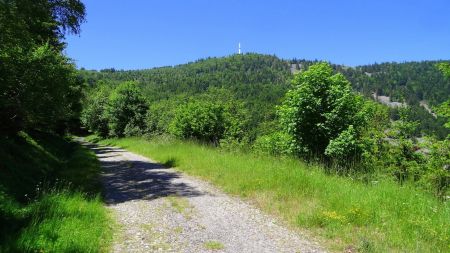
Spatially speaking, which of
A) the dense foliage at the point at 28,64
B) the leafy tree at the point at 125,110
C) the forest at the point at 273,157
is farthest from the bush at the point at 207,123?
the dense foliage at the point at 28,64

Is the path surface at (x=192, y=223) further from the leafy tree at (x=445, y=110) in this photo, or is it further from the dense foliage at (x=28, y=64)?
the leafy tree at (x=445, y=110)

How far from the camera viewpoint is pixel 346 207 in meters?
7.58

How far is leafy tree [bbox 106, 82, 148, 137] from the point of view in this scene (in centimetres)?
5703

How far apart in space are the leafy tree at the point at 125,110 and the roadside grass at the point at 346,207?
4690 centimetres

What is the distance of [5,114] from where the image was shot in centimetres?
1605

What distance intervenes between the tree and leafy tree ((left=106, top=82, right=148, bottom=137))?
43515mm

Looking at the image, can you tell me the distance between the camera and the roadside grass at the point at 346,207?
6.03m

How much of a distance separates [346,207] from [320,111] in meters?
8.02

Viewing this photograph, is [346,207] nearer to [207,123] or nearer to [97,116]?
[207,123]

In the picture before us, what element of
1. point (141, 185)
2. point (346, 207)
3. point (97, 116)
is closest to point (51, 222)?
point (346, 207)

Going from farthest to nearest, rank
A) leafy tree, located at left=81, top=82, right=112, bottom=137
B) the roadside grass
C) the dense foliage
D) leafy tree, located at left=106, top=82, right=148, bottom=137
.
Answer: leafy tree, located at left=81, top=82, right=112, bottom=137
leafy tree, located at left=106, top=82, right=148, bottom=137
the dense foliage
the roadside grass

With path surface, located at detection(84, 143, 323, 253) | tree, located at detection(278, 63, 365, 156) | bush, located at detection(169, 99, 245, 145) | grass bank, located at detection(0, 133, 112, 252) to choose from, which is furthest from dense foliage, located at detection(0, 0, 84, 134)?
bush, located at detection(169, 99, 245, 145)

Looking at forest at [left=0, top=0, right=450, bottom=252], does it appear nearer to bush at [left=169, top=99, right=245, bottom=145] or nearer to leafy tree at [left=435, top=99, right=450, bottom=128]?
leafy tree at [left=435, top=99, right=450, bottom=128]

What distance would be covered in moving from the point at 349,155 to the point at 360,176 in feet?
14.6
